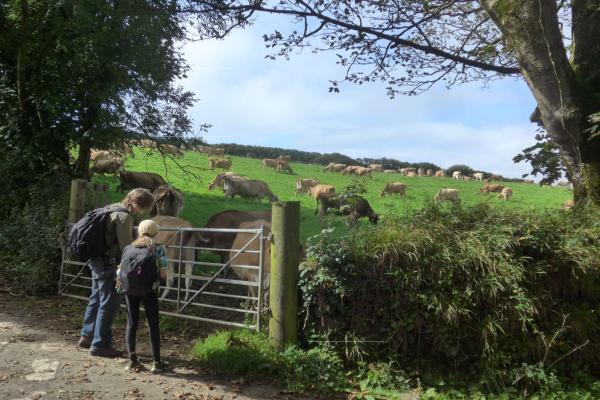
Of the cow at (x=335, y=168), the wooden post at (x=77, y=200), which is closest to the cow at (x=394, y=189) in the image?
the cow at (x=335, y=168)

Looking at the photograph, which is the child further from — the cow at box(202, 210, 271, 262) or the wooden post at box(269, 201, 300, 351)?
the cow at box(202, 210, 271, 262)

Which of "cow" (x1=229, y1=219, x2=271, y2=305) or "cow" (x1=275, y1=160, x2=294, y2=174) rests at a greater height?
"cow" (x1=275, y1=160, x2=294, y2=174)

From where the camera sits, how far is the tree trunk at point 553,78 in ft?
24.3

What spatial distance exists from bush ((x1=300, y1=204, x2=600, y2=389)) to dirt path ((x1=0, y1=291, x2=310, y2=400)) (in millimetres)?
1320

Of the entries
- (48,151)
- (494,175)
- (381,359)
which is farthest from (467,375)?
(494,175)

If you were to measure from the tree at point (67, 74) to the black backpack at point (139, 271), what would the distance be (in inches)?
239

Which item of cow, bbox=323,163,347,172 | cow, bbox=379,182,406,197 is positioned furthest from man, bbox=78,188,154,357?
cow, bbox=323,163,347,172

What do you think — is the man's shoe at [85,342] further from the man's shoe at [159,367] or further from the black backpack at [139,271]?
the black backpack at [139,271]

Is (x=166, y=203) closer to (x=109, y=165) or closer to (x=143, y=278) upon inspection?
(x=143, y=278)

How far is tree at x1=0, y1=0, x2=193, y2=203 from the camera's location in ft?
34.2

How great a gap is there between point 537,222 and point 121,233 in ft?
16.5

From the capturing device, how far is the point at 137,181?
22484 mm

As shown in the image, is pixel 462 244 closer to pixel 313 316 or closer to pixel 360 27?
pixel 313 316

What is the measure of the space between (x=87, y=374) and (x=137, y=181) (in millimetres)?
17656
